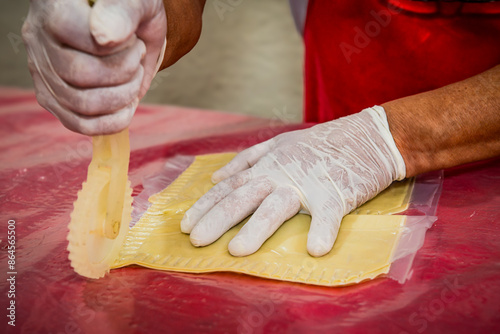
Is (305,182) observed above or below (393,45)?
below

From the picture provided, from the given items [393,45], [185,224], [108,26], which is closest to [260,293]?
[185,224]

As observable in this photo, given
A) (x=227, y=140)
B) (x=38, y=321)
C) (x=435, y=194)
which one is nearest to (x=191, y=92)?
(x=227, y=140)

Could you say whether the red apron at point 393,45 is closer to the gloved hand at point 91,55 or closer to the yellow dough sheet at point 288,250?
the yellow dough sheet at point 288,250

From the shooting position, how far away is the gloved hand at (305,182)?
0.99 m

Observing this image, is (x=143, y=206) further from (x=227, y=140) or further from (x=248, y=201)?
(x=227, y=140)

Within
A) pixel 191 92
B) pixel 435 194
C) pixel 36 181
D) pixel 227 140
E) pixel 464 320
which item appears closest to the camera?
pixel 464 320

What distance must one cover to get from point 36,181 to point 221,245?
0.69 metres

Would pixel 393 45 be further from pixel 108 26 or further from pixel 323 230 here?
pixel 108 26

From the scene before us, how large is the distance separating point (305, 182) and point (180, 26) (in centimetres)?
52

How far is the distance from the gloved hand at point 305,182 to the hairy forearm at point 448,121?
53 mm

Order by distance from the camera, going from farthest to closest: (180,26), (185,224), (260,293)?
(180,26) < (185,224) < (260,293)

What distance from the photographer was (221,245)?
3.28ft

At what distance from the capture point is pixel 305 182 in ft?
3.56

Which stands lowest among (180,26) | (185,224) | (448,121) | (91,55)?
(185,224)
